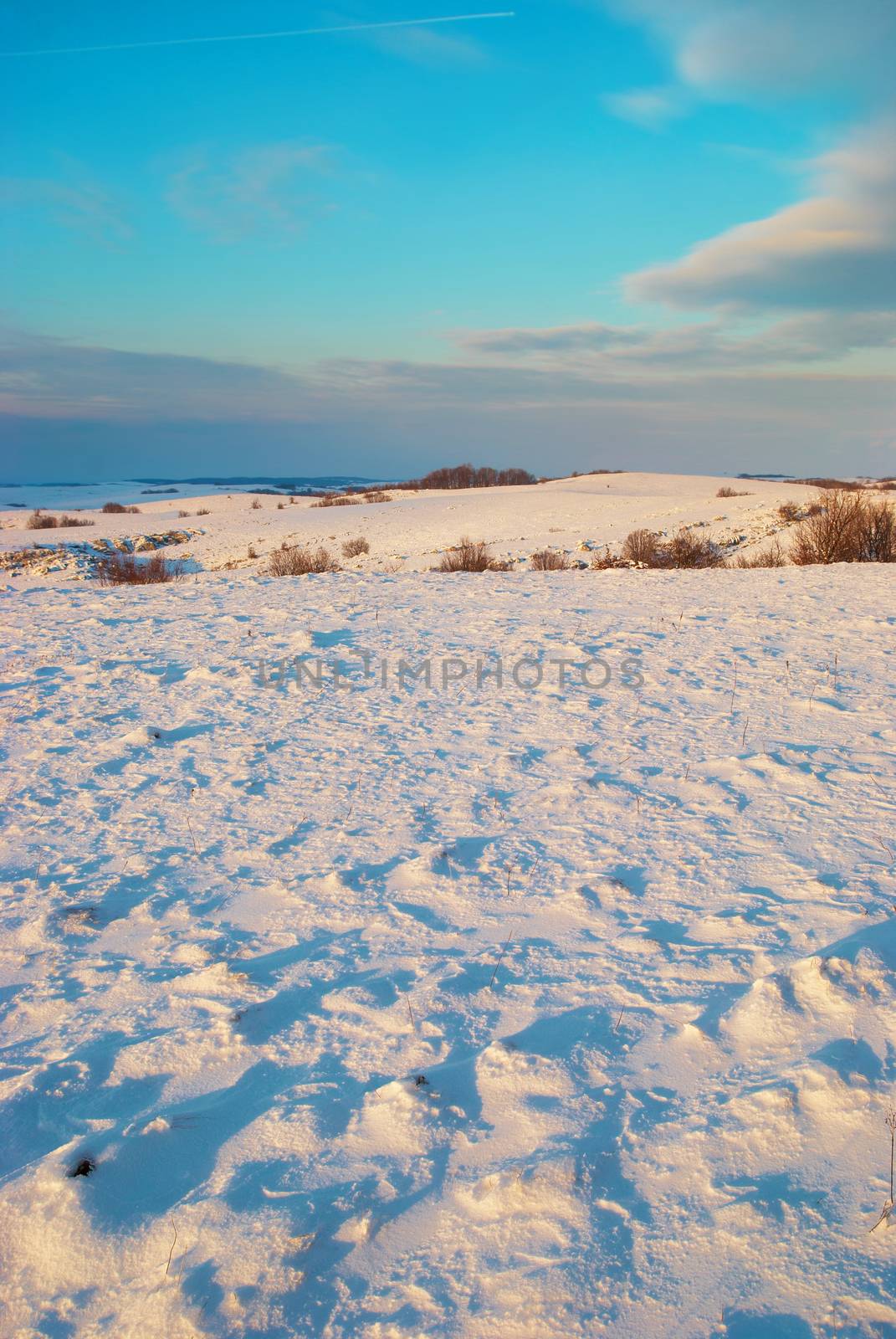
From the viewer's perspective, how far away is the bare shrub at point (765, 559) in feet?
39.4

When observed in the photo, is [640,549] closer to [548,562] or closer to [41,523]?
[548,562]

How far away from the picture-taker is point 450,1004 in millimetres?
2676

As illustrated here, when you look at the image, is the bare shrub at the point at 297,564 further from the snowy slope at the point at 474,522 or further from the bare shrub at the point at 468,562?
the bare shrub at the point at 468,562

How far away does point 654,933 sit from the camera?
301 cm

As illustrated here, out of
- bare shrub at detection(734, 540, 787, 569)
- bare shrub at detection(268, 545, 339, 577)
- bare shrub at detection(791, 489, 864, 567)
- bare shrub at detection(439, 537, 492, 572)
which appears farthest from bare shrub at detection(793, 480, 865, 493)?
bare shrub at detection(268, 545, 339, 577)

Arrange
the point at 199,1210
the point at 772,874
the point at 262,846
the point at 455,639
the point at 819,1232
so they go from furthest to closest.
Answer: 1. the point at 455,639
2. the point at 262,846
3. the point at 772,874
4. the point at 199,1210
5. the point at 819,1232

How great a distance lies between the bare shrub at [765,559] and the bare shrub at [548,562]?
2776 millimetres

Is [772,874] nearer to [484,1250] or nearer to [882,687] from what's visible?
[484,1250]

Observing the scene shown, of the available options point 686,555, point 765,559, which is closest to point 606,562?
point 686,555

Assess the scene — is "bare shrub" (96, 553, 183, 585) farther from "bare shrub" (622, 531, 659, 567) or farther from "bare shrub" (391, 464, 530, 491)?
"bare shrub" (391, 464, 530, 491)

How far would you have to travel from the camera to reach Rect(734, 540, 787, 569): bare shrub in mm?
12023

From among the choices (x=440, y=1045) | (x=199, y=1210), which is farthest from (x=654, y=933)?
(x=199, y=1210)

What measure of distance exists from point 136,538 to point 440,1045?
21474 millimetres

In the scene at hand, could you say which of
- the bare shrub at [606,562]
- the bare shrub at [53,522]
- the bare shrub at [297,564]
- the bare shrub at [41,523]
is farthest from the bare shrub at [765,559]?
the bare shrub at [41,523]
